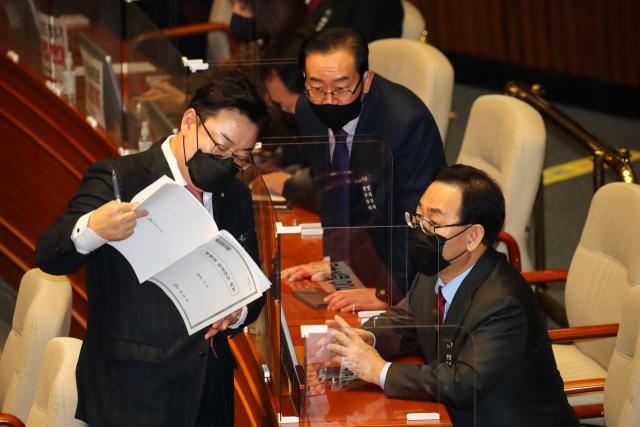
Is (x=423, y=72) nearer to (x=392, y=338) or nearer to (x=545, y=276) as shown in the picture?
(x=545, y=276)

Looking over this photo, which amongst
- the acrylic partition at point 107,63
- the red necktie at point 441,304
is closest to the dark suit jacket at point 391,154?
the red necktie at point 441,304

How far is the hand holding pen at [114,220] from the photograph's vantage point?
5.30 ft

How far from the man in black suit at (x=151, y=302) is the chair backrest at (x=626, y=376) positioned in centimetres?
109

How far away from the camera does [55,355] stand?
2.11 m

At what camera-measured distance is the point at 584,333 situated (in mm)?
2611

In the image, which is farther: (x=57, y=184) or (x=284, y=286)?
(x=57, y=184)

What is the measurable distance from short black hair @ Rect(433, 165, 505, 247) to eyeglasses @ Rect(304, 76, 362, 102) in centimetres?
65

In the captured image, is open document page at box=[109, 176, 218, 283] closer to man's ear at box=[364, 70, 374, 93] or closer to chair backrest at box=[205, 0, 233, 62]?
man's ear at box=[364, 70, 374, 93]

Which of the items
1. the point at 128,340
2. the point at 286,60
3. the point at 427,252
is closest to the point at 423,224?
the point at 427,252

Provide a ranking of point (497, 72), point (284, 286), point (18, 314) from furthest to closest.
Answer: point (497, 72) → point (18, 314) → point (284, 286)

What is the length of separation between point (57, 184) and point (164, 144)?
6.79 feet

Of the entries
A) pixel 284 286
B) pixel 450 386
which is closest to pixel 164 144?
pixel 284 286

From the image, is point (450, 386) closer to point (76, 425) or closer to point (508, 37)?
point (76, 425)

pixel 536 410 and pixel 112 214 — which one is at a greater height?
pixel 112 214
